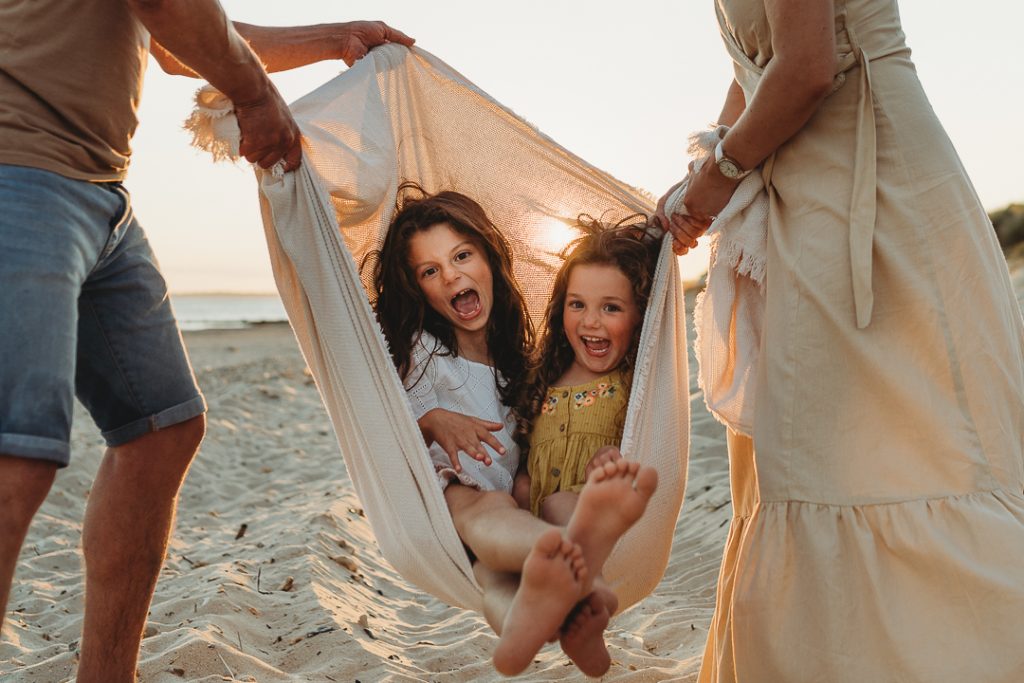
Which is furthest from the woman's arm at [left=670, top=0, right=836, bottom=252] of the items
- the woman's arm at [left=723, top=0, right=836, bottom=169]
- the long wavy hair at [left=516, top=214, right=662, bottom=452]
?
the long wavy hair at [left=516, top=214, right=662, bottom=452]

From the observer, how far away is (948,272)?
5.45 feet

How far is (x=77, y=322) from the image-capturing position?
170 cm

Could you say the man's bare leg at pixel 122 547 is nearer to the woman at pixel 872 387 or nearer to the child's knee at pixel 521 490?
the child's knee at pixel 521 490

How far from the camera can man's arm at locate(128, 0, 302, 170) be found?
63.5 inches

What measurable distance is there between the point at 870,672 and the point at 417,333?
4.13ft

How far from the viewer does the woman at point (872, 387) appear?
160 cm

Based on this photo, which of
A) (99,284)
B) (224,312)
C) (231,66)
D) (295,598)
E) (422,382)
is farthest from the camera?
(224,312)

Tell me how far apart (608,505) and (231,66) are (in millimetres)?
1042

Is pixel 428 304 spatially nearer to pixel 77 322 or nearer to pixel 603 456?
pixel 603 456

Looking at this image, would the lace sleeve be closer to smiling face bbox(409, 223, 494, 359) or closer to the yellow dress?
smiling face bbox(409, 223, 494, 359)

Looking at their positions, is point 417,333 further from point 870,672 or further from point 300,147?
point 870,672

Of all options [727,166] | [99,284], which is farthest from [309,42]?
[727,166]

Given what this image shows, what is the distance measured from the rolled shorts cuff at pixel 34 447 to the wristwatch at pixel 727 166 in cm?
126

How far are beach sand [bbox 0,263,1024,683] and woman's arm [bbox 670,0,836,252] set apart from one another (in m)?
1.44
